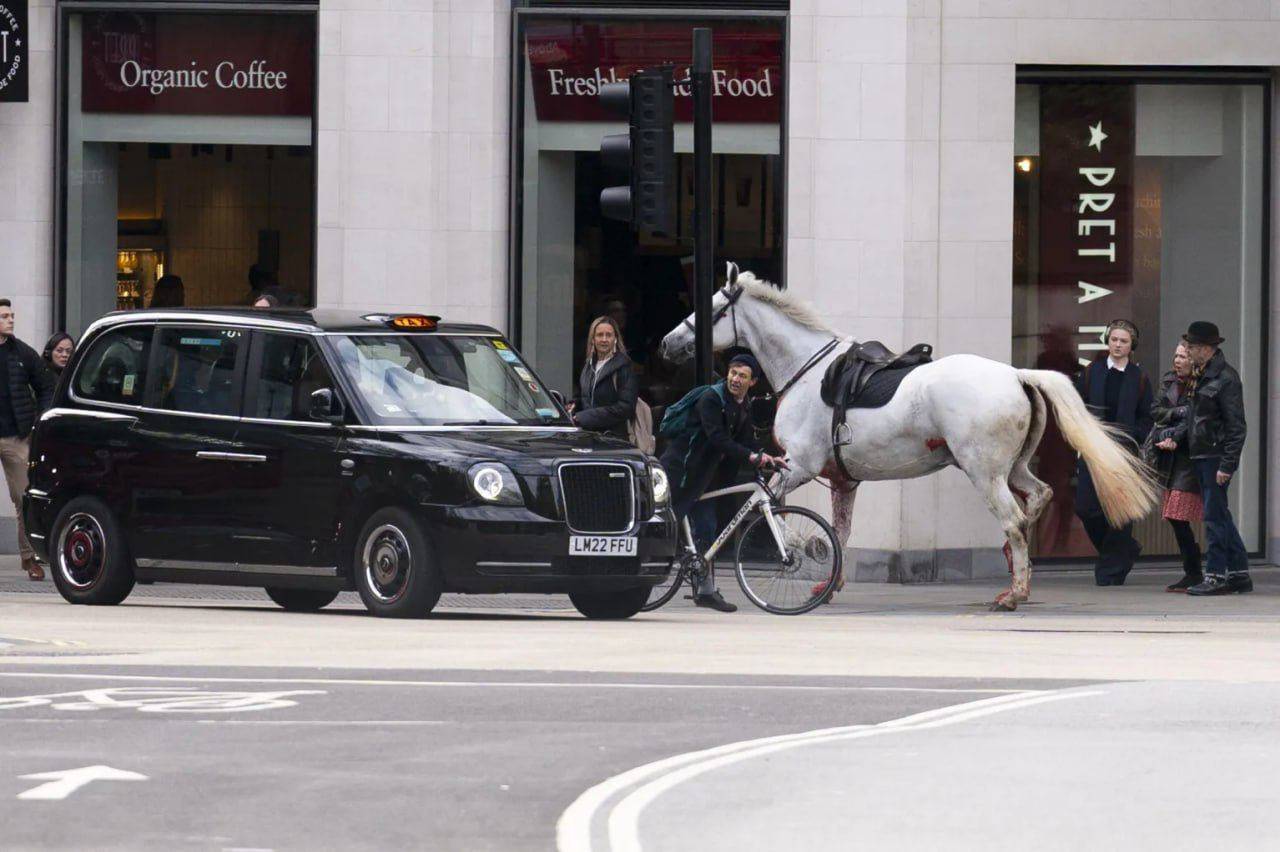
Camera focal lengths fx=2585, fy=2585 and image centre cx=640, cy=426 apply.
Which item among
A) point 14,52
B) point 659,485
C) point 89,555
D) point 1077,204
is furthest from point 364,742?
point 14,52

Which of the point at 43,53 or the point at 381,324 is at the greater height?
the point at 43,53

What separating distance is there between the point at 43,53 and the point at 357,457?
7.80 meters

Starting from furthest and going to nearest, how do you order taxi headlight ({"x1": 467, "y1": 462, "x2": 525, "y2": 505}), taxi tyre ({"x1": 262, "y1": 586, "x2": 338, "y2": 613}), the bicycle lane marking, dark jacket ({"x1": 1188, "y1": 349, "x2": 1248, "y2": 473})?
1. dark jacket ({"x1": 1188, "y1": 349, "x2": 1248, "y2": 473})
2. taxi tyre ({"x1": 262, "y1": 586, "x2": 338, "y2": 613})
3. taxi headlight ({"x1": 467, "y1": 462, "x2": 525, "y2": 505})
4. the bicycle lane marking

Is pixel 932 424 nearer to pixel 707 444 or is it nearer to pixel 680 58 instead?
pixel 707 444

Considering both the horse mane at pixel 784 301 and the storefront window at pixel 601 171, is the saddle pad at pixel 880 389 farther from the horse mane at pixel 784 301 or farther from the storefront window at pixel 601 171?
the storefront window at pixel 601 171

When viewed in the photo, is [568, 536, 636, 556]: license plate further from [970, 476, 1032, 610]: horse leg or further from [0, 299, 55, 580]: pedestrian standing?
[0, 299, 55, 580]: pedestrian standing

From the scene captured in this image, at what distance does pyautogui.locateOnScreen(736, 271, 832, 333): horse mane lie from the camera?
55.9ft

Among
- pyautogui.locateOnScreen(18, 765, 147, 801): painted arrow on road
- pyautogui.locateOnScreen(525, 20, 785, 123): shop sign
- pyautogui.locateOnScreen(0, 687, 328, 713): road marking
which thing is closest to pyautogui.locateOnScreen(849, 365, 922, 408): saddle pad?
pyautogui.locateOnScreen(525, 20, 785, 123): shop sign

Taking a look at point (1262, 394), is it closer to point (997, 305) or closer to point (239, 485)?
point (997, 305)

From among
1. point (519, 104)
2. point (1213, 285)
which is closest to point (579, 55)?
point (519, 104)

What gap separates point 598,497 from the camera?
14359mm

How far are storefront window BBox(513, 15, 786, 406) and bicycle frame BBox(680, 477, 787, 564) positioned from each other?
3791 millimetres

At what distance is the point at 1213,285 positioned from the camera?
66.4 ft

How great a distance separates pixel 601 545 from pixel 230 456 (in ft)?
7.55
